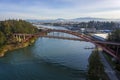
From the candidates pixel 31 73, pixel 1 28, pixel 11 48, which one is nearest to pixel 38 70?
pixel 31 73

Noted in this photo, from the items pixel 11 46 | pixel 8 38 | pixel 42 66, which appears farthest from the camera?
pixel 8 38

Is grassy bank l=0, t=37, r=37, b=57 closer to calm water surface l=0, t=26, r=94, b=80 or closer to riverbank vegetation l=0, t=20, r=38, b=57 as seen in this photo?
riverbank vegetation l=0, t=20, r=38, b=57

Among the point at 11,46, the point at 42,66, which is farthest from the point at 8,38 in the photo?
the point at 42,66

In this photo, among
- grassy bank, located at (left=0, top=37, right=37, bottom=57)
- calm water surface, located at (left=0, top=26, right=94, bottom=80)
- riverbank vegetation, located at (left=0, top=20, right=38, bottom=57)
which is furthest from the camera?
riverbank vegetation, located at (left=0, top=20, right=38, bottom=57)

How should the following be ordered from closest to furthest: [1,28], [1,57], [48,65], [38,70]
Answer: [38,70]
[48,65]
[1,57]
[1,28]

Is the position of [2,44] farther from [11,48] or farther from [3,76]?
[3,76]

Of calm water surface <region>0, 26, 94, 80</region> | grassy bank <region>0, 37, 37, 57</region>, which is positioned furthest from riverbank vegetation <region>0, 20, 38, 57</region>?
calm water surface <region>0, 26, 94, 80</region>

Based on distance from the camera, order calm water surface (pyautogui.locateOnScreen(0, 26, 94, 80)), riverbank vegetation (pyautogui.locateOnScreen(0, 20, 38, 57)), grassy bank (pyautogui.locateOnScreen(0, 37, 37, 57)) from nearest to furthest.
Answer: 1. calm water surface (pyautogui.locateOnScreen(0, 26, 94, 80))
2. grassy bank (pyautogui.locateOnScreen(0, 37, 37, 57))
3. riverbank vegetation (pyautogui.locateOnScreen(0, 20, 38, 57))

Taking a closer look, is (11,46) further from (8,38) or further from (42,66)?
(42,66)

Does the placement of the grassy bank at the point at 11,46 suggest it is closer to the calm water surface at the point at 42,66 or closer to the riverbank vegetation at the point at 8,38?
the riverbank vegetation at the point at 8,38

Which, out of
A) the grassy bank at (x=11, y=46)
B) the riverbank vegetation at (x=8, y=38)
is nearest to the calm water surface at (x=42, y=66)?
the grassy bank at (x=11, y=46)

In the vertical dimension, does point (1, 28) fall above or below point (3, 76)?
above
